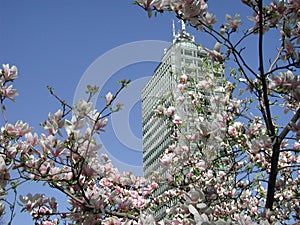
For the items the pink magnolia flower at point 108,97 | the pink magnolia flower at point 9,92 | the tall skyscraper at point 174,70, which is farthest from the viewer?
the tall skyscraper at point 174,70

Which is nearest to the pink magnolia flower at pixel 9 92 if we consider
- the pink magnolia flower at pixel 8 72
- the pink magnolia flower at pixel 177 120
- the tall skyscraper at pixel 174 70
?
the pink magnolia flower at pixel 8 72

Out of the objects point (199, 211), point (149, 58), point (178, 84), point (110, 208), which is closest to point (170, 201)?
point (178, 84)

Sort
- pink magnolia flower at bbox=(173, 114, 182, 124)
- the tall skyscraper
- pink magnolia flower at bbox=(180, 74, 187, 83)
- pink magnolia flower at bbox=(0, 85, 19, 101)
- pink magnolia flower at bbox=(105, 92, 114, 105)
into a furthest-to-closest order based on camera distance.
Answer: pink magnolia flower at bbox=(180, 74, 187, 83), pink magnolia flower at bbox=(173, 114, 182, 124), the tall skyscraper, pink magnolia flower at bbox=(0, 85, 19, 101), pink magnolia flower at bbox=(105, 92, 114, 105)

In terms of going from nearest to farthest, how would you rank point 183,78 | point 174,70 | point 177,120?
point 177,120 → point 183,78 → point 174,70

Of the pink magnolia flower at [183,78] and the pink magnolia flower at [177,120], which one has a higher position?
the pink magnolia flower at [183,78]

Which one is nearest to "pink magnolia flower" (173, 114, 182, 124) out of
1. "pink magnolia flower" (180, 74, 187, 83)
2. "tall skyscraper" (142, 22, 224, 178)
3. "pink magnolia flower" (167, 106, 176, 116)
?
"pink magnolia flower" (167, 106, 176, 116)

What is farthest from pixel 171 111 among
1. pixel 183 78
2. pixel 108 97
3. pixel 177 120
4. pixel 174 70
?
pixel 108 97

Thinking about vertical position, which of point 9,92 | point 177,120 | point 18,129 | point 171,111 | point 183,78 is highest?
point 183,78

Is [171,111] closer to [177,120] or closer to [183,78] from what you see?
[177,120]

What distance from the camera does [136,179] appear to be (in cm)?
380

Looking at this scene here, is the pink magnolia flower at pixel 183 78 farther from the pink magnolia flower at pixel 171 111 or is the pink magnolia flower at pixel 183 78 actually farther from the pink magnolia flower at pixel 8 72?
the pink magnolia flower at pixel 8 72

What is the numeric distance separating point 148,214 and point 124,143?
205 centimetres

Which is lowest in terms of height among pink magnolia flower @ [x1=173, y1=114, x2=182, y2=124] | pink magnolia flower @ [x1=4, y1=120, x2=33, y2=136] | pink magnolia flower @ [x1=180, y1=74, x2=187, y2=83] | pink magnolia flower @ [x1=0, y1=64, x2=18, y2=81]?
pink magnolia flower @ [x1=4, y1=120, x2=33, y2=136]

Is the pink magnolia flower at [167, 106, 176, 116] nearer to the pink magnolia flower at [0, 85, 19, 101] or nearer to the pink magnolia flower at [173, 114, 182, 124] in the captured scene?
the pink magnolia flower at [173, 114, 182, 124]
